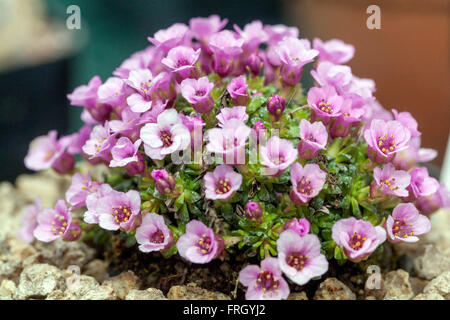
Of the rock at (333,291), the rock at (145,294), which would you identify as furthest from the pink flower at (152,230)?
the rock at (333,291)

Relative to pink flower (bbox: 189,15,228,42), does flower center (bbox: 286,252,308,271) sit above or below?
below

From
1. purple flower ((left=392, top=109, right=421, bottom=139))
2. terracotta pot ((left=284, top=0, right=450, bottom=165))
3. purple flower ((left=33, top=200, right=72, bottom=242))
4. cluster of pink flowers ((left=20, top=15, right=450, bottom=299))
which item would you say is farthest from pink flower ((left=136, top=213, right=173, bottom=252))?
terracotta pot ((left=284, top=0, right=450, bottom=165))

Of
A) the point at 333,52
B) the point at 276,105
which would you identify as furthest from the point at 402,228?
the point at 333,52

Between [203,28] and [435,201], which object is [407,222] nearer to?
[435,201]

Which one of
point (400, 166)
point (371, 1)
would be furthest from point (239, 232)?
point (371, 1)

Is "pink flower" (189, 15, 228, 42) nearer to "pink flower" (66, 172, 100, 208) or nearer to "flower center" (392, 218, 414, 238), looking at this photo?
"pink flower" (66, 172, 100, 208)

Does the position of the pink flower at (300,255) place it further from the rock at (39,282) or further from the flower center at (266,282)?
the rock at (39,282)

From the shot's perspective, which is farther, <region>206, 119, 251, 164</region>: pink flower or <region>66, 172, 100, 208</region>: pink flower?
<region>66, 172, 100, 208</region>: pink flower
